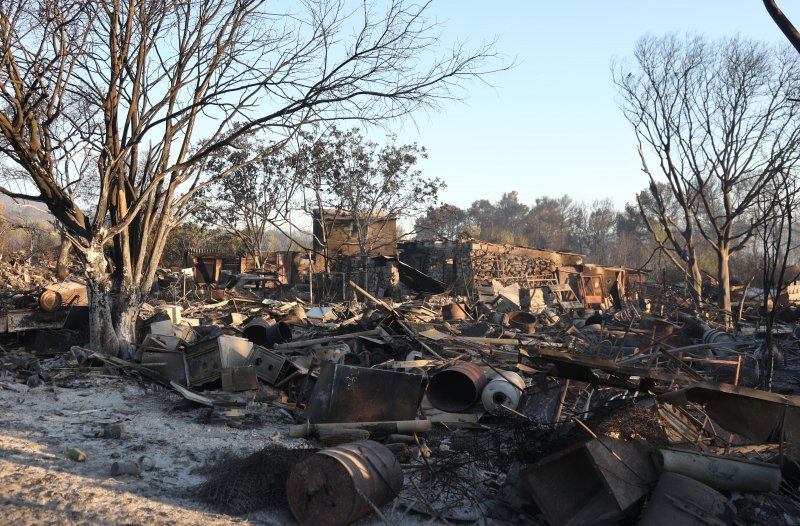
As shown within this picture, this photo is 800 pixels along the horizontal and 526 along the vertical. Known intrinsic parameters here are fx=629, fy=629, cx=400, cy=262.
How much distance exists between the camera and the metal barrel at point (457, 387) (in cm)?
717

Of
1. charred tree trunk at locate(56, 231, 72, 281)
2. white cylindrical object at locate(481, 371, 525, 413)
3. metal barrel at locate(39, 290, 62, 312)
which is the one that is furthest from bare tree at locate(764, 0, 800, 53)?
charred tree trunk at locate(56, 231, 72, 281)

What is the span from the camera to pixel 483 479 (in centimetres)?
513

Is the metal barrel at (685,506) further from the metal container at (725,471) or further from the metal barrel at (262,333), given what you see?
the metal barrel at (262,333)

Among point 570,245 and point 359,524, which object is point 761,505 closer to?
point 359,524

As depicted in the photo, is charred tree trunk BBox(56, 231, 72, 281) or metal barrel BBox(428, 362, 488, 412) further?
charred tree trunk BBox(56, 231, 72, 281)

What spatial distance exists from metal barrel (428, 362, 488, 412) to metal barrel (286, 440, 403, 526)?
295 cm

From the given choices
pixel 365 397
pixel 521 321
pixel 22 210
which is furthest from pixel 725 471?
pixel 22 210

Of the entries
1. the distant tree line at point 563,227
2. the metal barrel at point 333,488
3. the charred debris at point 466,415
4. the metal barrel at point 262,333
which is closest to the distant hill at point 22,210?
the charred debris at point 466,415

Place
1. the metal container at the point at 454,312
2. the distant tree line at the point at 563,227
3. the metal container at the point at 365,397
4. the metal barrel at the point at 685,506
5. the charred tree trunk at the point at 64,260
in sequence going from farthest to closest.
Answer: the distant tree line at the point at 563,227
the charred tree trunk at the point at 64,260
the metal container at the point at 454,312
the metal container at the point at 365,397
the metal barrel at the point at 685,506

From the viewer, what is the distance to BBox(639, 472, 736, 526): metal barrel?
145 inches

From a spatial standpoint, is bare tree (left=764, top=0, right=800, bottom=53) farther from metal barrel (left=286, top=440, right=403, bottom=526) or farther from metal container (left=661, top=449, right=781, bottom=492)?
metal barrel (left=286, top=440, right=403, bottom=526)

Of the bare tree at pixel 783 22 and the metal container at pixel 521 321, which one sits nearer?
the bare tree at pixel 783 22

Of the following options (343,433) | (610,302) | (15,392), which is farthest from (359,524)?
(610,302)

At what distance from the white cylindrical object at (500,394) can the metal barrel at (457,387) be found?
0.67 feet
